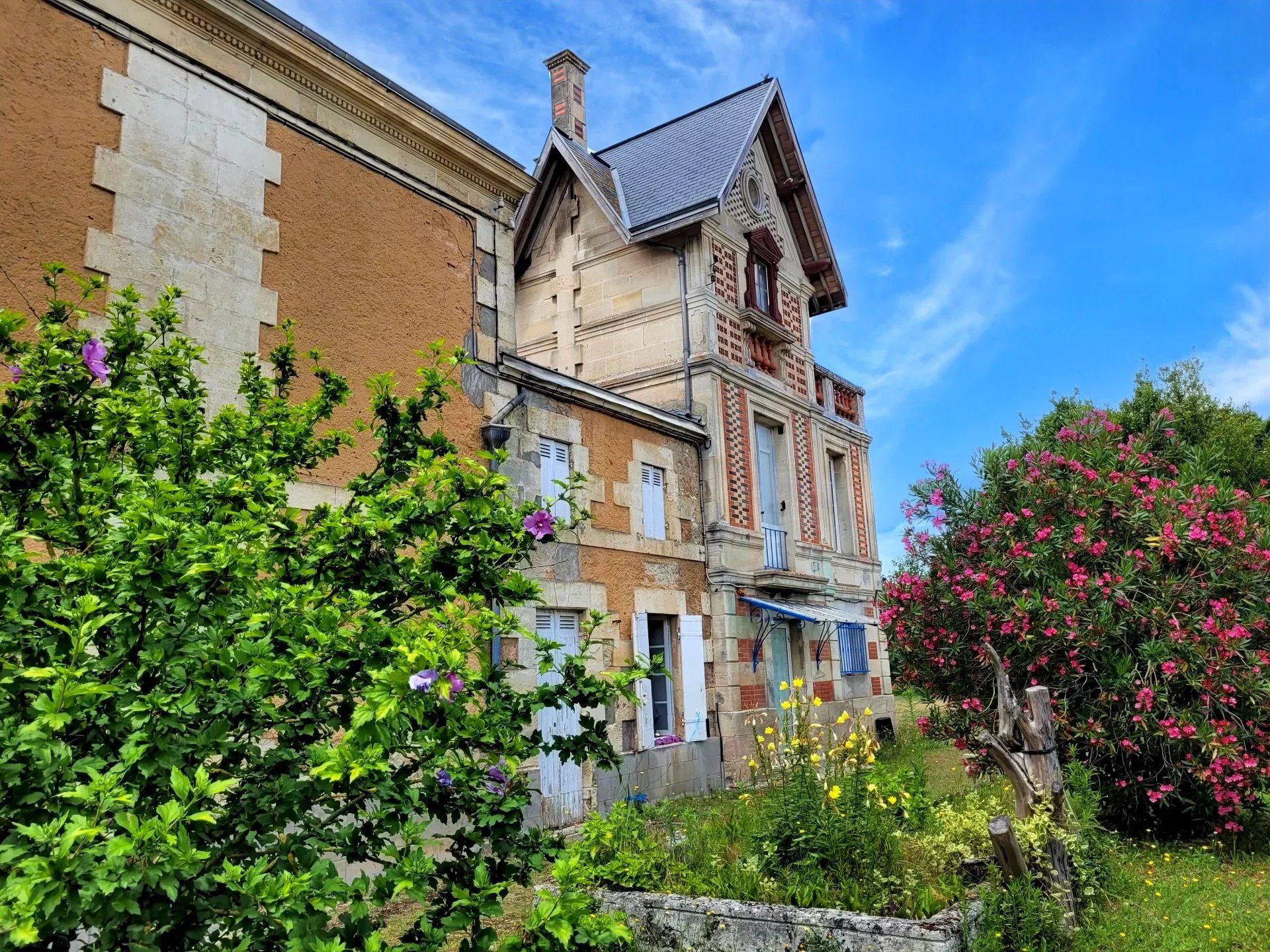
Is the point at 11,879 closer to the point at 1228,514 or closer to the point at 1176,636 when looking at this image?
the point at 1176,636

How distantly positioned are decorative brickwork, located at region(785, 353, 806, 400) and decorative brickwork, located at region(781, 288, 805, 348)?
1.15 feet

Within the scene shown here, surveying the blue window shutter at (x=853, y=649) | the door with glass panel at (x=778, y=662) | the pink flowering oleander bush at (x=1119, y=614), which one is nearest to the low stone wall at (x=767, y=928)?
the pink flowering oleander bush at (x=1119, y=614)

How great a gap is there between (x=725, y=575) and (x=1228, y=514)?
6.21 metres

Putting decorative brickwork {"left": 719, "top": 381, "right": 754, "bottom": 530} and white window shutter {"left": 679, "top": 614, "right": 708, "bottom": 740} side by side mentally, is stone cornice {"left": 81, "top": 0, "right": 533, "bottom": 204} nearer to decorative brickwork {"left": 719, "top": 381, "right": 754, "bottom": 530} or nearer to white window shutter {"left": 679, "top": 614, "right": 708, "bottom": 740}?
decorative brickwork {"left": 719, "top": 381, "right": 754, "bottom": 530}

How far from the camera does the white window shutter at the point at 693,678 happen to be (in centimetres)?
1133

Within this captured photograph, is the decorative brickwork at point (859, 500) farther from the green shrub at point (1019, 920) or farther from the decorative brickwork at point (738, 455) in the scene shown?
the green shrub at point (1019, 920)

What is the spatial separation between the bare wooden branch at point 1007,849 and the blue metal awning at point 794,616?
7891 millimetres

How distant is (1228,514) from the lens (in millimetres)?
7699

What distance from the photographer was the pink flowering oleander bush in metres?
7.22

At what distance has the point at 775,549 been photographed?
1391 cm

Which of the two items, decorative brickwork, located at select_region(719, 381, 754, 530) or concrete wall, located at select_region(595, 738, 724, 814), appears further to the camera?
decorative brickwork, located at select_region(719, 381, 754, 530)

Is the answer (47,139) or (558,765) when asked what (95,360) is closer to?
(47,139)

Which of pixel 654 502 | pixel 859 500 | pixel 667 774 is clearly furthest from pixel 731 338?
pixel 667 774

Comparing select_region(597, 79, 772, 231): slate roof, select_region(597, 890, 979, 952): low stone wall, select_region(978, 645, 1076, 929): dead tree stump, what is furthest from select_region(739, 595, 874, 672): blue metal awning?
select_region(597, 890, 979, 952): low stone wall
